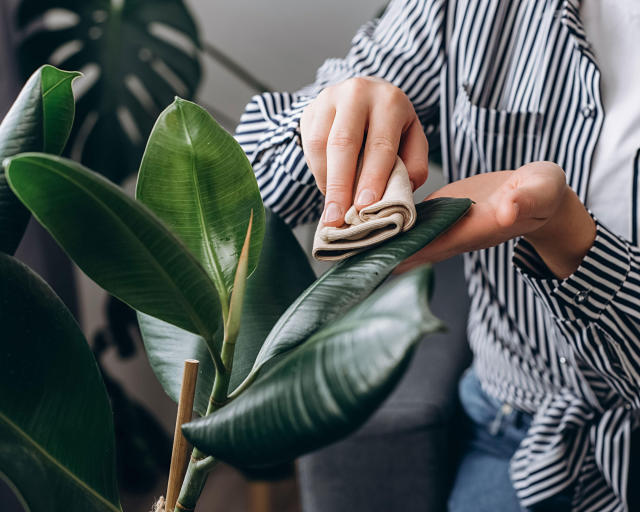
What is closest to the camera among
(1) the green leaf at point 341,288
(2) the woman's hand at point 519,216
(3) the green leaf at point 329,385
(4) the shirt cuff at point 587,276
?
(3) the green leaf at point 329,385

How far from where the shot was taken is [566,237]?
532 millimetres

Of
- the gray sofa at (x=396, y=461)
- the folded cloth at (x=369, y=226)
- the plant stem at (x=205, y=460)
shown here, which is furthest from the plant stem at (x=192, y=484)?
the gray sofa at (x=396, y=461)

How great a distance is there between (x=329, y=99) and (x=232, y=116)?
1006mm

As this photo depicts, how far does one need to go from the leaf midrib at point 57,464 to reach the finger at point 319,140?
0.28m

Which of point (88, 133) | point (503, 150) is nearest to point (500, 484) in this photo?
point (503, 150)

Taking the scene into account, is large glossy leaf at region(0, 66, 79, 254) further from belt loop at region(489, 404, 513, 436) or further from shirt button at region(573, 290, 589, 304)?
belt loop at region(489, 404, 513, 436)

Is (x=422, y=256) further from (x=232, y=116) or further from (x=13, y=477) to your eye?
(x=232, y=116)

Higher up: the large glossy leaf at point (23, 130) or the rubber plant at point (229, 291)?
the large glossy leaf at point (23, 130)

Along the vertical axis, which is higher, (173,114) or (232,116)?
(173,114)

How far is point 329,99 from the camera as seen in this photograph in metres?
0.51

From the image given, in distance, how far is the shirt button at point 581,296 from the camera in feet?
1.80

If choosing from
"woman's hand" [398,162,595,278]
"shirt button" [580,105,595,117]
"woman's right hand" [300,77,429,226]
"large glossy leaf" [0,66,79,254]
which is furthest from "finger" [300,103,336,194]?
"shirt button" [580,105,595,117]

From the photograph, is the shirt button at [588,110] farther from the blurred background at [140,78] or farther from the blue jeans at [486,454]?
the blurred background at [140,78]

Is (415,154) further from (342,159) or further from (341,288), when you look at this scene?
(341,288)
